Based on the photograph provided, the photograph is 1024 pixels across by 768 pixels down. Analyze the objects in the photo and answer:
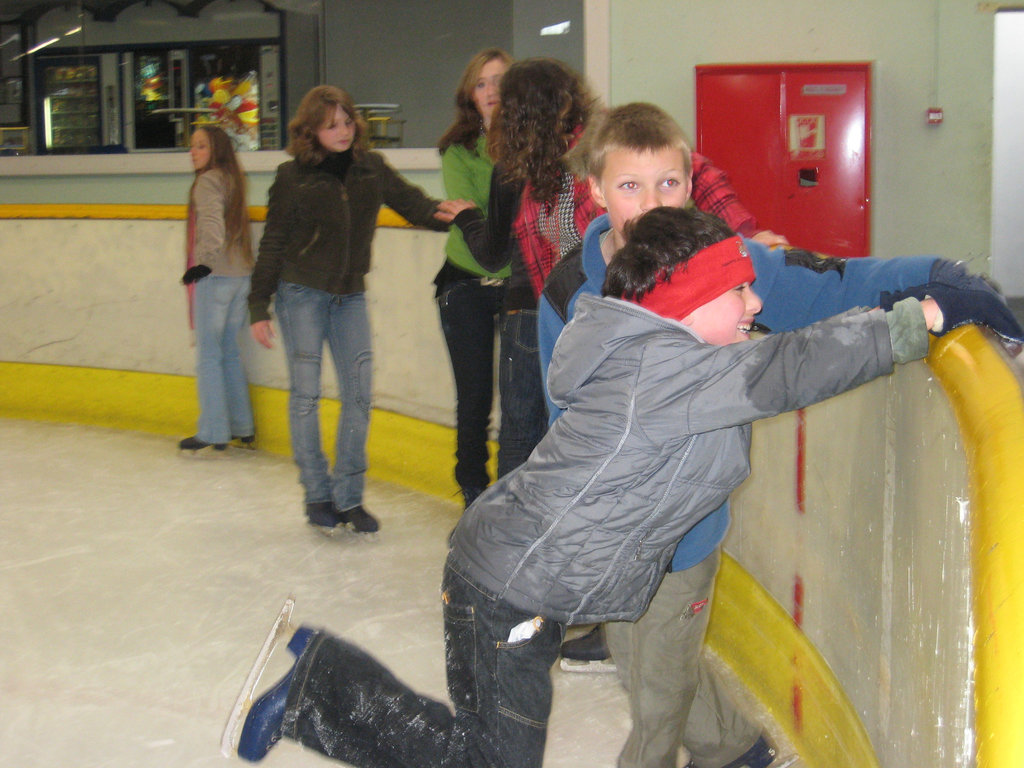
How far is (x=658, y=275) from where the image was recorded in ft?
4.59

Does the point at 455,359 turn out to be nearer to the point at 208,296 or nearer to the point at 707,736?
the point at 707,736

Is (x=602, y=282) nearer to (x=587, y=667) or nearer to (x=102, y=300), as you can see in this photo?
(x=587, y=667)

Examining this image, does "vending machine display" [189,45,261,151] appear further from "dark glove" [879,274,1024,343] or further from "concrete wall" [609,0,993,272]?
"dark glove" [879,274,1024,343]

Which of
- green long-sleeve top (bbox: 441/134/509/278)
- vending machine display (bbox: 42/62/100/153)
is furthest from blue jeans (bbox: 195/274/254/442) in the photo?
vending machine display (bbox: 42/62/100/153)

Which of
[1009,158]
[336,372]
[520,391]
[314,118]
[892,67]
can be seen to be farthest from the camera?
[1009,158]

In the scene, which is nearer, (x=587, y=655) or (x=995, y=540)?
(x=995, y=540)

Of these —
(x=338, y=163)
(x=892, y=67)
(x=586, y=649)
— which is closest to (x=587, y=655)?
(x=586, y=649)

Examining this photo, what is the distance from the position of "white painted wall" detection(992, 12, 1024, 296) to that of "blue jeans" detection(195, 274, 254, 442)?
634 cm

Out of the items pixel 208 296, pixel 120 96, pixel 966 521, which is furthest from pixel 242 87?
pixel 966 521

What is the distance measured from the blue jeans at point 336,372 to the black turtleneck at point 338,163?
358mm

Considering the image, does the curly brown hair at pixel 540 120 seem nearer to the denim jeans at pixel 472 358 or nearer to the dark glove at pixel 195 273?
the denim jeans at pixel 472 358

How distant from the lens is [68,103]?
865cm

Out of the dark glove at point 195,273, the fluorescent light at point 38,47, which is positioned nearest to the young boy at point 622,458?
the dark glove at point 195,273

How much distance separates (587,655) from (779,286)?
4.09ft
